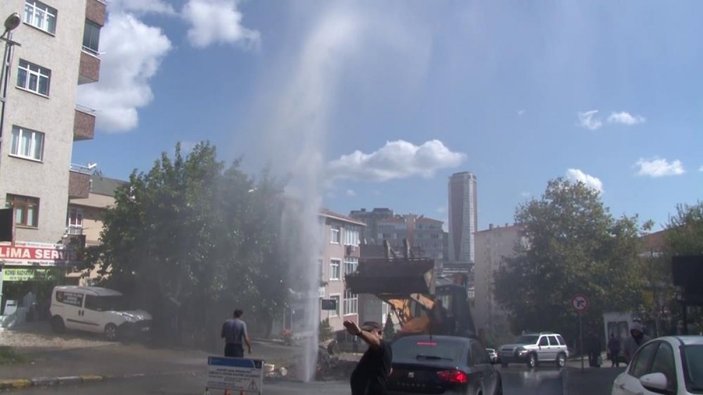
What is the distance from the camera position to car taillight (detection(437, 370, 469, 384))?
9.98 meters

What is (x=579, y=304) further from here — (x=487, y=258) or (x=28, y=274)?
(x=487, y=258)

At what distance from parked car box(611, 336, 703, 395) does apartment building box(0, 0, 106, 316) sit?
25.4m

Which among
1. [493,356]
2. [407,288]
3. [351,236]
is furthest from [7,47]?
[351,236]

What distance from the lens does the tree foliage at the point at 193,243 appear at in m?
28.8

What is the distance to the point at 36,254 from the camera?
28.4 m

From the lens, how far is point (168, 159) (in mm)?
30391

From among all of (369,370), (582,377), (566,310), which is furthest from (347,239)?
(369,370)

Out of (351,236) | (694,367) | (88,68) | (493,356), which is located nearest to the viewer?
(694,367)

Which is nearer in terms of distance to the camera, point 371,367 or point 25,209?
point 371,367

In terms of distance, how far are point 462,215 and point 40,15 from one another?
5651 inches

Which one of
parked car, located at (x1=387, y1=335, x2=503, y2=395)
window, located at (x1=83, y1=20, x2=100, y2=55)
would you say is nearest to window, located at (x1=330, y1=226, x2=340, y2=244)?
window, located at (x1=83, y1=20, x2=100, y2=55)

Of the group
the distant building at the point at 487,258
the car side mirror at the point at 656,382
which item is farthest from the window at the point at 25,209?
the distant building at the point at 487,258

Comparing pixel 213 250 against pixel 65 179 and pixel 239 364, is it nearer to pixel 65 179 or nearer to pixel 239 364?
pixel 65 179

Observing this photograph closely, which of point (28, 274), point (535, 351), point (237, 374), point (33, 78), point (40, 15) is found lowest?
point (535, 351)
